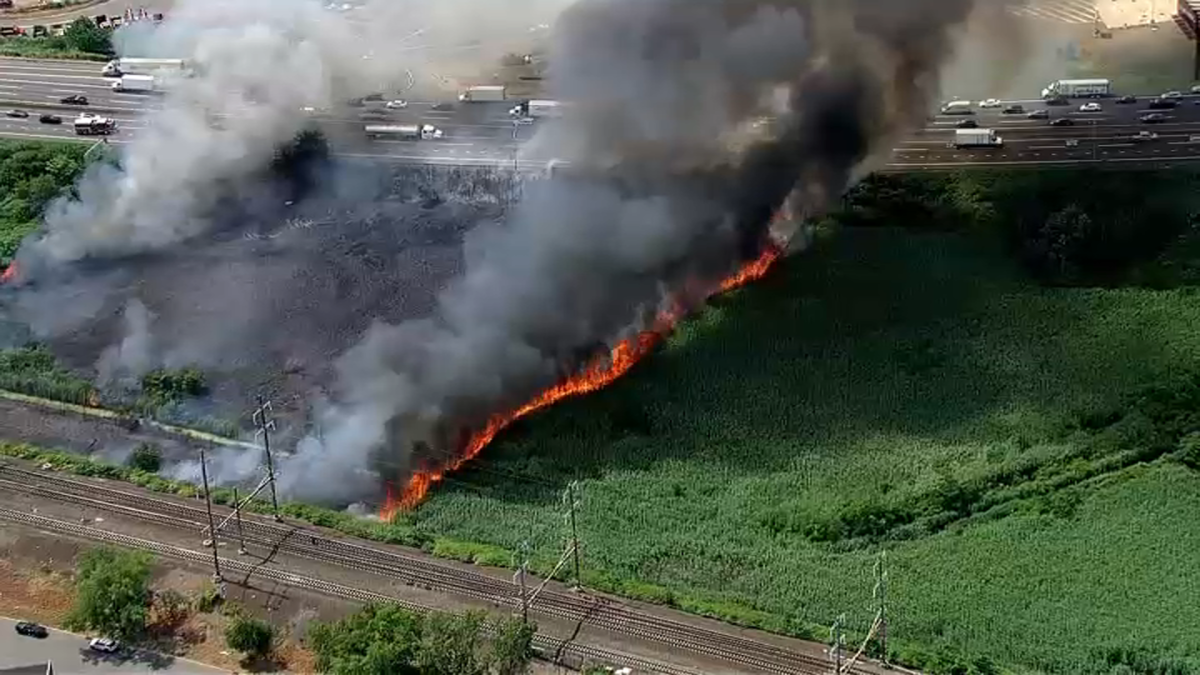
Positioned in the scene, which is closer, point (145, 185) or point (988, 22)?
point (145, 185)

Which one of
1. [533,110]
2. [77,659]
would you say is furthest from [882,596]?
[533,110]

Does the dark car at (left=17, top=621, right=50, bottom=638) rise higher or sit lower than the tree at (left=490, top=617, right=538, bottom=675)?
lower

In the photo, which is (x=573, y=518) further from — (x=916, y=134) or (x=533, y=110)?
(x=916, y=134)

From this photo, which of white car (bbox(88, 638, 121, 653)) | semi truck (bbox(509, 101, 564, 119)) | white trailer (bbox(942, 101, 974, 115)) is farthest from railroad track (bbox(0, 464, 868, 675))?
white trailer (bbox(942, 101, 974, 115))

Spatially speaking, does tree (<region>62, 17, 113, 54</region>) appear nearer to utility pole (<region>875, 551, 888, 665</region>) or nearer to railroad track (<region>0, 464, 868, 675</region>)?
railroad track (<region>0, 464, 868, 675</region>)

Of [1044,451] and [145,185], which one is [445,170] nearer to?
[145,185]

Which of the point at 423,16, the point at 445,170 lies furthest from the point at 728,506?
the point at 423,16

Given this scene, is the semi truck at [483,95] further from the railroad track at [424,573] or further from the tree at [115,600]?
the tree at [115,600]
